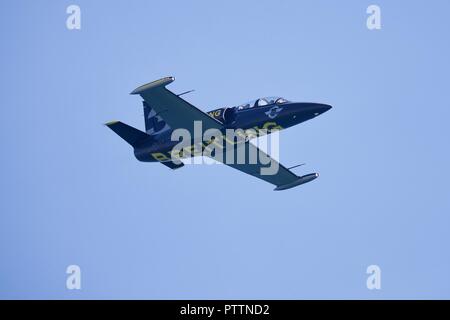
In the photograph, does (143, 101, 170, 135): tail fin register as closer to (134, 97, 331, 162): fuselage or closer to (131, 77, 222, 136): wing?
(131, 77, 222, 136): wing

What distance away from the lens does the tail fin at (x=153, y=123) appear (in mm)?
32247

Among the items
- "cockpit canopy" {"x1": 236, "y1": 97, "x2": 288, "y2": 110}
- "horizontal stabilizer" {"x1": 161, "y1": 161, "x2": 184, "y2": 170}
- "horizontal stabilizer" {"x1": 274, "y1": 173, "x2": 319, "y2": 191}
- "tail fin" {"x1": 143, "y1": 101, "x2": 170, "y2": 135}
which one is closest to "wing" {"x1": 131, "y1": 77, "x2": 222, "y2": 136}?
"cockpit canopy" {"x1": 236, "y1": 97, "x2": 288, "y2": 110}

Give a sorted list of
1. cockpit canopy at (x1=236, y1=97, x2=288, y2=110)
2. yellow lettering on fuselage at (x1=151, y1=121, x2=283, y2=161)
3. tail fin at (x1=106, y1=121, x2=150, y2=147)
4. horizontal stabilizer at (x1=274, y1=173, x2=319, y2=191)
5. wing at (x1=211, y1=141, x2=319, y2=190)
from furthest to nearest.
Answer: wing at (x1=211, y1=141, x2=319, y2=190) < horizontal stabilizer at (x1=274, y1=173, x2=319, y2=191) < tail fin at (x1=106, y1=121, x2=150, y2=147) < cockpit canopy at (x1=236, y1=97, x2=288, y2=110) < yellow lettering on fuselage at (x1=151, y1=121, x2=283, y2=161)

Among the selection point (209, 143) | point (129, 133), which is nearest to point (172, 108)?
point (209, 143)

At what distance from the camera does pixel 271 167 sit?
34.5m

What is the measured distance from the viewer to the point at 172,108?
29.6 m

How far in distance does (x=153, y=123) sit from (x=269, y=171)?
5.40 meters

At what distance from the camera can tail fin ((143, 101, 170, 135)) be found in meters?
32.2

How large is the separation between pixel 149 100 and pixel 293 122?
17.0 ft

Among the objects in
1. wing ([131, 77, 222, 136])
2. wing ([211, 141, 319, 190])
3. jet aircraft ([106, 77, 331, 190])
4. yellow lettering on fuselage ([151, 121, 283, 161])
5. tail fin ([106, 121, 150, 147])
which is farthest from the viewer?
wing ([211, 141, 319, 190])

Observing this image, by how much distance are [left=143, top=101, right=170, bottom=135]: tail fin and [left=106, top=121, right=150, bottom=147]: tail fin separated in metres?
0.61
